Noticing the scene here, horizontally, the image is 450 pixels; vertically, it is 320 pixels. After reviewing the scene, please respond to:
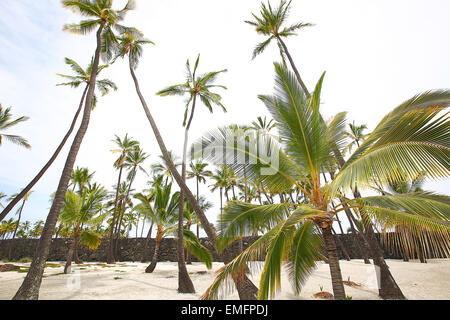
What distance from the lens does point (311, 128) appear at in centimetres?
534

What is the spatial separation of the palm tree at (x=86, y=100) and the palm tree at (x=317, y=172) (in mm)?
5370

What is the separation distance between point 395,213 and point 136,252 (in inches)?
1007

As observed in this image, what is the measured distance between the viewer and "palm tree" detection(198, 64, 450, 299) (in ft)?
11.6

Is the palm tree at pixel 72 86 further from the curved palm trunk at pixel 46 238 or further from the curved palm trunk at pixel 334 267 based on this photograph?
the curved palm trunk at pixel 334 267

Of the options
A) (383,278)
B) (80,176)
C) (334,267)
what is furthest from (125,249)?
(334,267)

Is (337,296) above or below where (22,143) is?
below

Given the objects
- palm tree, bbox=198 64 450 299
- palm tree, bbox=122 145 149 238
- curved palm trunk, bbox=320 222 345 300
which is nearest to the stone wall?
palm tree, bbox=122 145 149 238

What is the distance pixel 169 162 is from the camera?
29.6 feet

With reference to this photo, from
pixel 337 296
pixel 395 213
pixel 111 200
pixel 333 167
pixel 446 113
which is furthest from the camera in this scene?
pixel 111 200

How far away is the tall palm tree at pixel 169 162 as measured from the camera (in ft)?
22.1

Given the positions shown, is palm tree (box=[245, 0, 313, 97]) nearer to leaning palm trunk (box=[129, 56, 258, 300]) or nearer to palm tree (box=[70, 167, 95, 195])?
leaning palm trunk (box=[129, 56, 258, 300])

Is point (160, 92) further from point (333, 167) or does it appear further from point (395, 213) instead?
point (395, 213)
